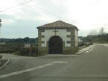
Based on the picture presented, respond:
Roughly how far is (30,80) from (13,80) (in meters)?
0.87

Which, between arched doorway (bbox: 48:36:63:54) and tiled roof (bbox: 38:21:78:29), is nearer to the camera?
arched doorway (bbox: 48:36:63:54)

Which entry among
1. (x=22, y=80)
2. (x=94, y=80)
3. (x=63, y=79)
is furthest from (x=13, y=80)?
(x=94, y=80)

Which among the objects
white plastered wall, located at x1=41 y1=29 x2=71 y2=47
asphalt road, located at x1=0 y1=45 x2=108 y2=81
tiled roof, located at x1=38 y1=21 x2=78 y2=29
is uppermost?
tiled roof, located at x1=38 y1=21 x2=78 y2=29

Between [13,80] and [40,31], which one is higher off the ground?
[40,31]

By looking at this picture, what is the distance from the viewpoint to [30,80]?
42.1 feet

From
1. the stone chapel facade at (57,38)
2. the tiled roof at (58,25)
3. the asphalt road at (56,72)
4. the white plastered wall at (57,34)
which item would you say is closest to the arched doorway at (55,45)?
the stone chapel facade at (57,38)

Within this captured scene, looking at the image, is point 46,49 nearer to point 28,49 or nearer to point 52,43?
point 52,43

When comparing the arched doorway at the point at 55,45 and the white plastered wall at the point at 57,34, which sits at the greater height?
the white plastered wall at the point at 57,34

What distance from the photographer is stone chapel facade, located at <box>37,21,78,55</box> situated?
48.3 m

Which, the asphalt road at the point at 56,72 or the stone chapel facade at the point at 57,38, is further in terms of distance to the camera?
the stone chapel facade at the point at 57,38

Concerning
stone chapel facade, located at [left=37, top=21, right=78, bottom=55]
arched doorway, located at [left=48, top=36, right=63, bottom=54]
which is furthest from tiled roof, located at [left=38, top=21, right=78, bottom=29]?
arched doorway, located at [left=48, top=36, right=63, bottom=54]

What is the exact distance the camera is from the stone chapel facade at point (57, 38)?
48.3 metres

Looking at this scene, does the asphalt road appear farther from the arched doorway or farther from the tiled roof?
the tiled roof

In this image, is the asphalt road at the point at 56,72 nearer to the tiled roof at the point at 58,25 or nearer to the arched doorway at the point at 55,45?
the arched doorway at the point at 55,45
